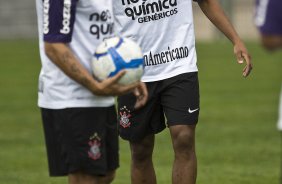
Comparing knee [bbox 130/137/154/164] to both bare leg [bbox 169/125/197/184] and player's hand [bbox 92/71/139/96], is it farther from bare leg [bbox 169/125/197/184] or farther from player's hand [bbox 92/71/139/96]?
player's hand [bbox 92/71/139/96]

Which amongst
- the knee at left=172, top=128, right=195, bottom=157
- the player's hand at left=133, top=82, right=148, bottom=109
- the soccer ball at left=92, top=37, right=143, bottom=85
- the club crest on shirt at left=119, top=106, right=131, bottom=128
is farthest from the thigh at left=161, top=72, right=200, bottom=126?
the soccer ball at left=92, top=37, right=143, bottom=85

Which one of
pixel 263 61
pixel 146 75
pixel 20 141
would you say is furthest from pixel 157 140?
pixel 263 61

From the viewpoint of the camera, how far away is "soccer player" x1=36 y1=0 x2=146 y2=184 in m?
7.07

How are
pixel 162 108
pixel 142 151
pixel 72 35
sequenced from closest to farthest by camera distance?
pixel 72 35, pixel 162 108, pixel 142 151

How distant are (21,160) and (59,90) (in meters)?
6.18

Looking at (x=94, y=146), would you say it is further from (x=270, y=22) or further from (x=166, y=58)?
(x=166, y=58)

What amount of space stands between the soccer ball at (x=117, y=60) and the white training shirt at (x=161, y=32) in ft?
6.70

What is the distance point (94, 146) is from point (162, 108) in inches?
83.4

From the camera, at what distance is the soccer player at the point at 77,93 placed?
707cm

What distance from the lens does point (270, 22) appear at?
24.1ft

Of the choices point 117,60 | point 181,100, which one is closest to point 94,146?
point 117,60

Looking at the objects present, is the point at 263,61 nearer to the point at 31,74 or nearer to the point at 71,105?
the point at 31,74

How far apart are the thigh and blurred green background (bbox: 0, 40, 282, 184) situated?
251 cm

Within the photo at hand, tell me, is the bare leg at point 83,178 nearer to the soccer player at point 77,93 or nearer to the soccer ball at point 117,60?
the soccer player at point 77,93
